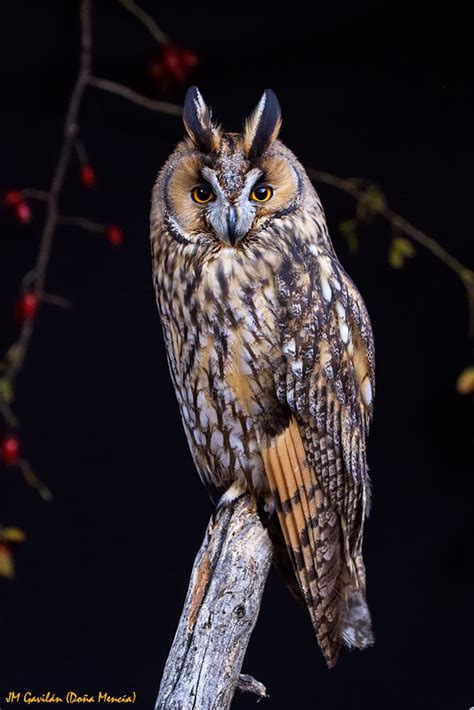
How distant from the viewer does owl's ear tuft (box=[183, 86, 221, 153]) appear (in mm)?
1931

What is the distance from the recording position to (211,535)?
205 centimetres

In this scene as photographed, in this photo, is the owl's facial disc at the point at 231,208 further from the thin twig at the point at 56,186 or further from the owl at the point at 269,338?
the thin twig at the point at 56,186

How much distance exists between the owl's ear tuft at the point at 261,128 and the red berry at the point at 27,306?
23.9 inches

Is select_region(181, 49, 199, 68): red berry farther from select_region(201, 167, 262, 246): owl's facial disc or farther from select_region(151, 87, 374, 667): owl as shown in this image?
→ select_region(201, 167, 262, 246): owl's facial disc

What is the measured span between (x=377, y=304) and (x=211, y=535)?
3.21 ft

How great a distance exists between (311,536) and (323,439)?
0.17m

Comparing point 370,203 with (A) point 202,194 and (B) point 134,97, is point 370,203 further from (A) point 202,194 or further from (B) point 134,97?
(A) point 202,194

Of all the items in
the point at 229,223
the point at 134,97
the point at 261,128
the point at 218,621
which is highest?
the point at 134,97

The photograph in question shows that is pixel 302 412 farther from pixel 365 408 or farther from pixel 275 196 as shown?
pixel 275 196

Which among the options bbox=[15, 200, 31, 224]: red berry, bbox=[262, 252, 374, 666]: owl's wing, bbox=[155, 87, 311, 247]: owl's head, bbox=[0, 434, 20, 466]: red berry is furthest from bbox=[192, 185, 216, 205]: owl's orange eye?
bbox=[0, 434, 20, 466]: red berry

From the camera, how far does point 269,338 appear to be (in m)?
1.99

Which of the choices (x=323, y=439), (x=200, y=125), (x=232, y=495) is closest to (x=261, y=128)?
(x=200, y=125)

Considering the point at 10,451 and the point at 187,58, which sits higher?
the point at 187,58

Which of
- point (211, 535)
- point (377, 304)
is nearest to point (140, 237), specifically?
point (377, 304)
